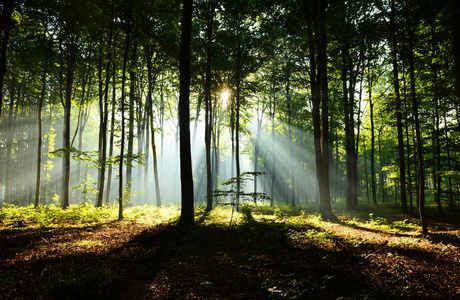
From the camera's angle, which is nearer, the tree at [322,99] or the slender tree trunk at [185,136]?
the slender tree trunk at [185,136]

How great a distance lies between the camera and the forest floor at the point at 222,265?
3.62 metres

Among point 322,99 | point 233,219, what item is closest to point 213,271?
point 233,219

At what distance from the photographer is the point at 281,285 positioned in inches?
153

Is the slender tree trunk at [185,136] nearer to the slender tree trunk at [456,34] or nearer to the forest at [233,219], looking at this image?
the forest at [233,219]

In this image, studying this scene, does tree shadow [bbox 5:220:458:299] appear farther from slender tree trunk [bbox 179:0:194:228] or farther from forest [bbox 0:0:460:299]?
slender tree trunk [bbox 179:0:194:228]

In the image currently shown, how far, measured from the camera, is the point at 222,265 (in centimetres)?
525

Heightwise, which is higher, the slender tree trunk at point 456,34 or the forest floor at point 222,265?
the slender tree trunk at point 456,34

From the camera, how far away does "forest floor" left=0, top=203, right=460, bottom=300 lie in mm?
3623

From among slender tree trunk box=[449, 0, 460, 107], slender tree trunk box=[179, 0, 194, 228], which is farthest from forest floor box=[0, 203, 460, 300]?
slender tree trunk box=[449, 0, 460, 107]

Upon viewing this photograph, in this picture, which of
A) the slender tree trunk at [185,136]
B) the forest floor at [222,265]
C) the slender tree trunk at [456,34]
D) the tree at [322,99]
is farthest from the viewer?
the tree at [322,99]

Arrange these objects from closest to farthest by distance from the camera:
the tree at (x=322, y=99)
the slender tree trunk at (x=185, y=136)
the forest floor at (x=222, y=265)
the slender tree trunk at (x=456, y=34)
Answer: the forest floor at (x=222, y=265) < the slender tree trunk at (x=456, y=34) < the slender tree trunk at (x=185, y=136) < the tree at (x=322, y=99)

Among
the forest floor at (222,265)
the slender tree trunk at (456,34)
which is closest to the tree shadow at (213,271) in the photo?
the forest floor at (222,265)

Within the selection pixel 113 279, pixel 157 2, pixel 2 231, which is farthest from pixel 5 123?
pixel 113 279

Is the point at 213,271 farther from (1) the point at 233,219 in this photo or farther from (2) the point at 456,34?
(2) the point at 456,34
